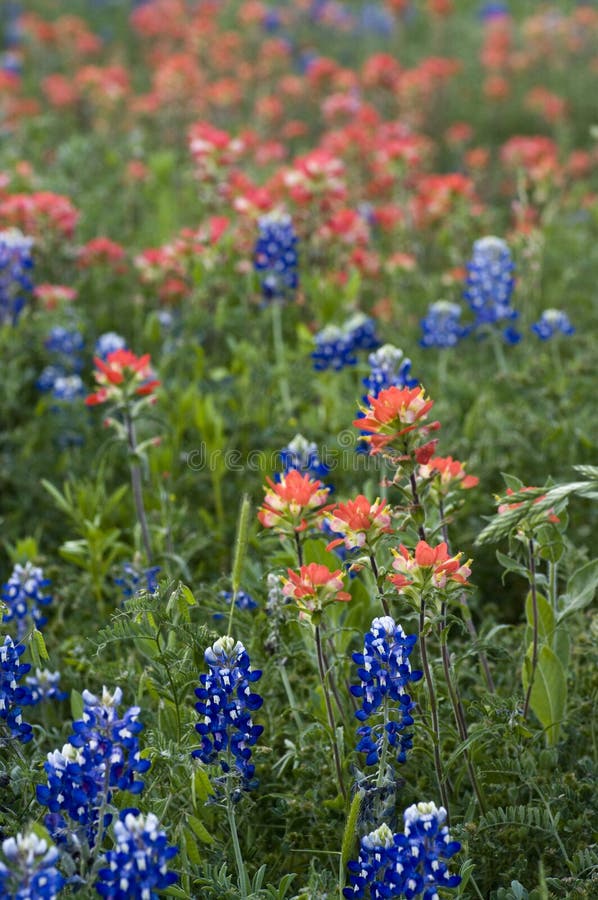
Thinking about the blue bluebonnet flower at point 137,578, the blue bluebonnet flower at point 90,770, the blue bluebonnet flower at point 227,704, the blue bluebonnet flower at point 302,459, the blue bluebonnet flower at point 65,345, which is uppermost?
the blue bluebonnet flower at point 65,345

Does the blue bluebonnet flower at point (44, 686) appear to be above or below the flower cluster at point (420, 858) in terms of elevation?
above

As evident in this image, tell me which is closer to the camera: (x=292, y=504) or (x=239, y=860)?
(x=239, y=860)

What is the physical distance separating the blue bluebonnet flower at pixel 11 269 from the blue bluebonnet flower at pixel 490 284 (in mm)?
1670

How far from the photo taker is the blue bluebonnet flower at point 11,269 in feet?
12.9

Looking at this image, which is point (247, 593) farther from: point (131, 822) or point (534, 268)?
point (534, 268)

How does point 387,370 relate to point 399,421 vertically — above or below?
above

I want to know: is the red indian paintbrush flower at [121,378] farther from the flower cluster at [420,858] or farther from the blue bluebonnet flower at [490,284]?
the blue bluebonnet flower at [490,284]

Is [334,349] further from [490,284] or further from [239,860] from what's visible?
[239,860]

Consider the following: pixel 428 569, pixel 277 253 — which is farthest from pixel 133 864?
pixel 277 253

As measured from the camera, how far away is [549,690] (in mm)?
2184

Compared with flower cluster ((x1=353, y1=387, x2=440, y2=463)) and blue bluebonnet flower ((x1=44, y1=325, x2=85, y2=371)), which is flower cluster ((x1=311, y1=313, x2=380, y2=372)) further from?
flower cluster ((x1=353, y1=387, x2=440, y2=463))

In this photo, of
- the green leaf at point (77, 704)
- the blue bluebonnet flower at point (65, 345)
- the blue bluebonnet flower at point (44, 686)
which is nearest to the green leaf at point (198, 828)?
the green leaf at point (77, 704)

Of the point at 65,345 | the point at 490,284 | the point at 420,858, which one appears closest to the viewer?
the point at 420,858

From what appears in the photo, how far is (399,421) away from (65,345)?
2159 mm
